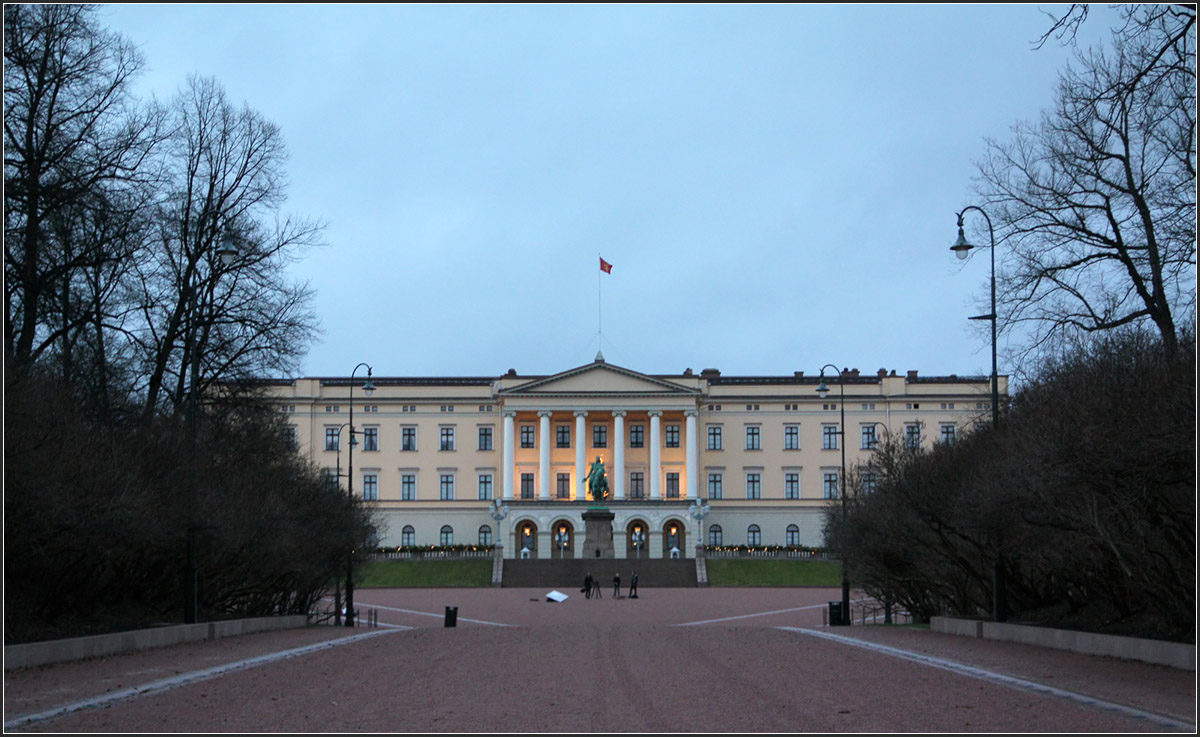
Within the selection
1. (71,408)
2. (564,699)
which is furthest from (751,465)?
(564,699)

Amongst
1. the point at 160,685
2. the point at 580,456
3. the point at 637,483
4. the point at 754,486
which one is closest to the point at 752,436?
the point at 754,486

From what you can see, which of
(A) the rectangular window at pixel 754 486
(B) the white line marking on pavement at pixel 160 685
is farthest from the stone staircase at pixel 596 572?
(B) the white line marking on pavement at pixel 160 685

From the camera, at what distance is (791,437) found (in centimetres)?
10312

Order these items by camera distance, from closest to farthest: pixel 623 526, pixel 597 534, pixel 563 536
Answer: pixel 597 534, pixel 623 526, pixel 563 536

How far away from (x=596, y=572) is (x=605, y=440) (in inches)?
1053

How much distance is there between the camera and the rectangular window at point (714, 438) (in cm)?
10369

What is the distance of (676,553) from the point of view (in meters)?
93.9

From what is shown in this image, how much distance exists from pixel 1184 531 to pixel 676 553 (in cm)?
7538

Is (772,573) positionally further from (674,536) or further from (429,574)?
(429,574)

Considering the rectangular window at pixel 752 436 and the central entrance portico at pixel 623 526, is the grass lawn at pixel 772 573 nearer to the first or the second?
the central entrance portico at pixel 623 526

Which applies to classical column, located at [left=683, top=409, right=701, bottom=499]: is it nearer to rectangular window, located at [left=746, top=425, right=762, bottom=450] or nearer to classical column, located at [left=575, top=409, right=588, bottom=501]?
rectangular window, located at [left=746, top=425, right=762, bottom=450]

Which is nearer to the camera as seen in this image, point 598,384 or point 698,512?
point 698,512

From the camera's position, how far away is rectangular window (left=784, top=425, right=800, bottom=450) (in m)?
103

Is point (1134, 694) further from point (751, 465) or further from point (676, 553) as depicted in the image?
point (751, 465)
